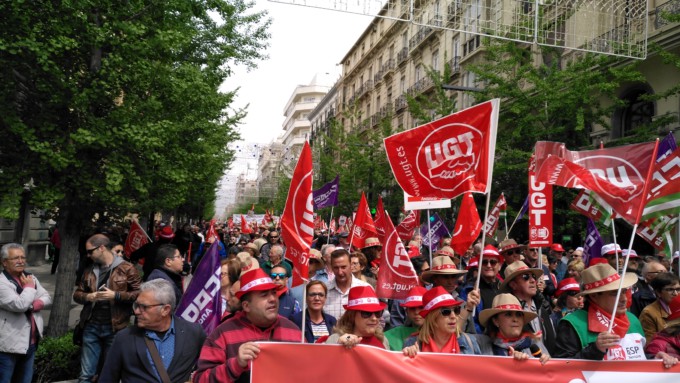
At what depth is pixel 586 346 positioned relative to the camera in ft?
14.0

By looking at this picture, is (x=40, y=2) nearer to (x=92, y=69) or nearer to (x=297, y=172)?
(x=92, y=69)

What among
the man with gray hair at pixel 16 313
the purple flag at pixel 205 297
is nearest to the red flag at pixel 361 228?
the purple flag at pixel 205 297

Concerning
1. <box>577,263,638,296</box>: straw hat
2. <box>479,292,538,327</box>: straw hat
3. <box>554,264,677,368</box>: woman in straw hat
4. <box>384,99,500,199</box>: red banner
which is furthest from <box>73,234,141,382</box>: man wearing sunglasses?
<box>577,263,638,296</box>: straw hat

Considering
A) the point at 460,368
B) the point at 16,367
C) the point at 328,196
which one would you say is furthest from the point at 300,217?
the point at 328,196

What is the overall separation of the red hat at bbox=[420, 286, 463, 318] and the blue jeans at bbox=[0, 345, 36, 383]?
4.07 m

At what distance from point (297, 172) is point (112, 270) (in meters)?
2.72

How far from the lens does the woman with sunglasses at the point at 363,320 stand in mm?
4250

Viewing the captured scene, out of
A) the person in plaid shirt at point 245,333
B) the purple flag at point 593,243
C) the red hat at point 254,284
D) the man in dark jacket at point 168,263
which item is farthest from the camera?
the purple flag at point 593,243

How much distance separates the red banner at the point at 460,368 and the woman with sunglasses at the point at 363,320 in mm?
208

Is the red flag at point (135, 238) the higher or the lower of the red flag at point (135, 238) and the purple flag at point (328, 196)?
the lower

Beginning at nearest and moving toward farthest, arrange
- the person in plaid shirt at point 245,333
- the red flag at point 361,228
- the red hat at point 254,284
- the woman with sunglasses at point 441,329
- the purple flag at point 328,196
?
the person in plaid shirt at point 245,333 < the red hat at point 254,284 < the woman with sunglasses at point 441,329 < the red flag at point 361,228 < the purple flag at point 328,196

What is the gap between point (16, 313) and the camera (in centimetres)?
586

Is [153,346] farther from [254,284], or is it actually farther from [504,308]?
[504,308]

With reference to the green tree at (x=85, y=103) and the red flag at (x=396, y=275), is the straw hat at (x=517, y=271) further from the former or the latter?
the green tree at (x=85, y=103)
